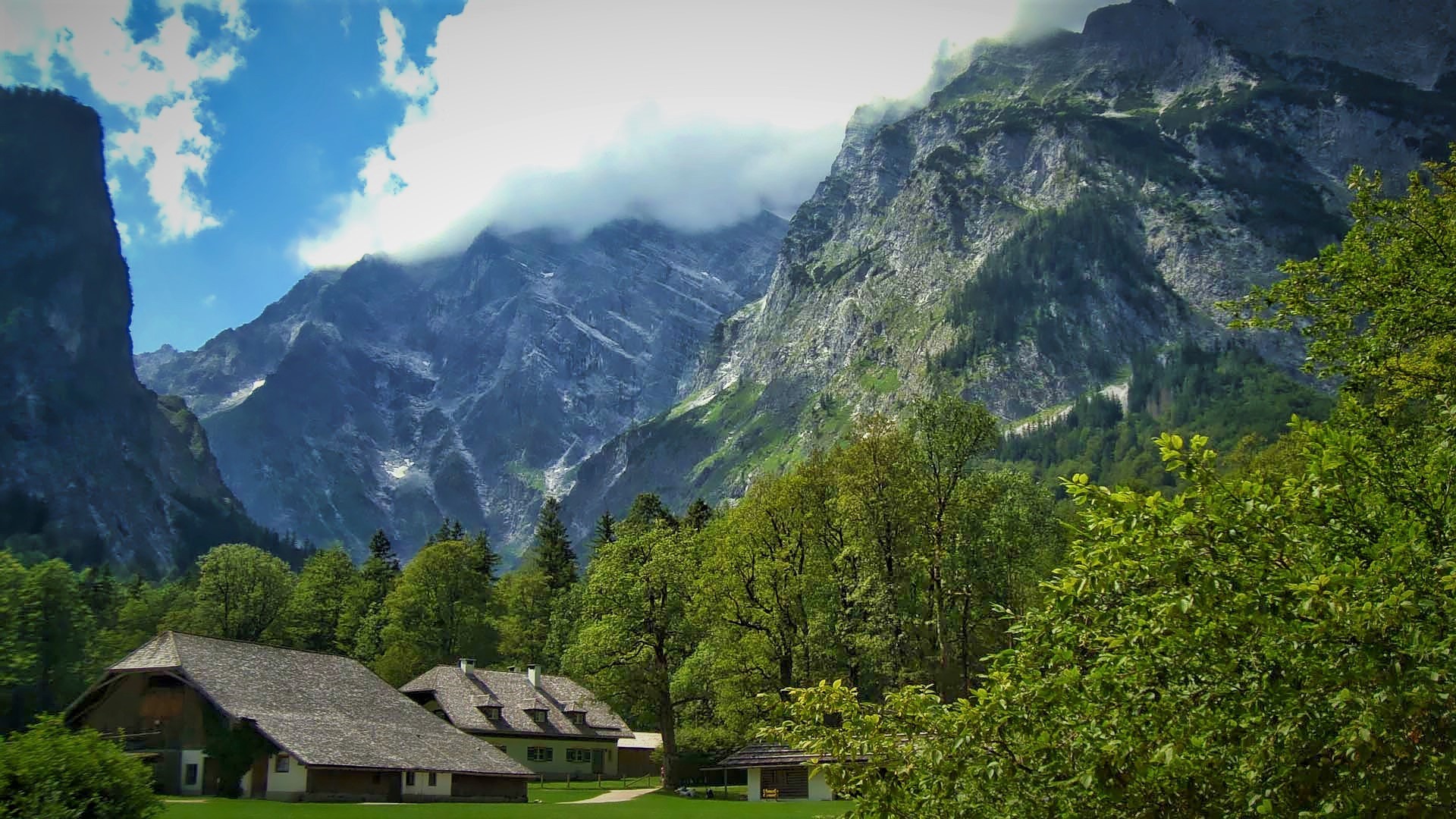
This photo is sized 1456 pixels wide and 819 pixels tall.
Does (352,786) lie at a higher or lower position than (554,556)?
lower

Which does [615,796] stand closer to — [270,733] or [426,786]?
[426,786]

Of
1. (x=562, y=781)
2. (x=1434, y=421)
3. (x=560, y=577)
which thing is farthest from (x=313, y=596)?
(x=1434, y=421)

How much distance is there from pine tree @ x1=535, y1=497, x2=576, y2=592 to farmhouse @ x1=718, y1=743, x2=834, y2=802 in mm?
62369

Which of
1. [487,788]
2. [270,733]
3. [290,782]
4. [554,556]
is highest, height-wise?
[554,556]

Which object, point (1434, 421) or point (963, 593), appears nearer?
point (1434, 421)

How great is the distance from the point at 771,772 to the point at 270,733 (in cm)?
2890

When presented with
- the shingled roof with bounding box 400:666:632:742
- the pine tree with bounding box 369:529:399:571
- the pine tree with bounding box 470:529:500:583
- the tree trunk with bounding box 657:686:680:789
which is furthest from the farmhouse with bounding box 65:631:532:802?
the pine tree with bounding box 369:529:399:571

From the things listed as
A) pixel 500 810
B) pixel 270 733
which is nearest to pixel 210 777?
A: pixel 270 733

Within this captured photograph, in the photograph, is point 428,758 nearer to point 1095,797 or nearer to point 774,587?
point 774,587

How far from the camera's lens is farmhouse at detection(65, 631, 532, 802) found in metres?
56.2

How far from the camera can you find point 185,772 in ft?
187

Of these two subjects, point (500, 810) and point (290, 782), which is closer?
point (500, 810)

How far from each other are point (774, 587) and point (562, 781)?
33220 mm

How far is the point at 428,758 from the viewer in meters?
61.8
